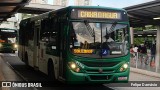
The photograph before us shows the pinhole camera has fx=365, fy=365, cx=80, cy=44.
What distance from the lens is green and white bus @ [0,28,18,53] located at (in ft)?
129

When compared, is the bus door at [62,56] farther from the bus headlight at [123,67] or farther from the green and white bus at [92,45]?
the bus headlight at [123,67]

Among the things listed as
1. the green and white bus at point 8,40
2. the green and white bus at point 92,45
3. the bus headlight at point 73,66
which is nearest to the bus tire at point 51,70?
the green and white bus at point 92,45

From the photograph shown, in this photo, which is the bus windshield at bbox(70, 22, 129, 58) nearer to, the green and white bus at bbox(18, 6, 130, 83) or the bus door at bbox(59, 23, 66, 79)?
the green and white bus at bbox(18, 6, 130, 83)

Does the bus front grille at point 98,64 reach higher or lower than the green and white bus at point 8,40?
higher

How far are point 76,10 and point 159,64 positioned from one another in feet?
31.7

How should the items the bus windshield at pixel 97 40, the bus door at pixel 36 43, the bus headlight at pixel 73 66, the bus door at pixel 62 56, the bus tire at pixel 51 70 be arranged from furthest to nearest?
the bus door at pixel 36 43, the bus tire at pixel 51 70, the bus door at pixel 62 56, the bus windshield at pixel 97 40, the bus headlight at pixel 73 66

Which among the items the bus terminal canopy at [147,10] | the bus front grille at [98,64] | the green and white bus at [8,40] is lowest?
the green and white bus at [8,40]

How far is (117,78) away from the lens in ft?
37.8

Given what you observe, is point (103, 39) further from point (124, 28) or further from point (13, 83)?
point (13, 83)

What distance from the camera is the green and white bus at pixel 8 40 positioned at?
129 ft

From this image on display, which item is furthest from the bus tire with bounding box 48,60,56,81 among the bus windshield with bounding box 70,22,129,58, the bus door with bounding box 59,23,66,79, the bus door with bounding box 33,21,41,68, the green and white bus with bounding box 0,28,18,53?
the green and white bus with bounding box 0,28,18,53

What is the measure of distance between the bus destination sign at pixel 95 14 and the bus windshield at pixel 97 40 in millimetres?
246

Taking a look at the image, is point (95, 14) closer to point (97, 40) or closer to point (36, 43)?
point (97, 40)

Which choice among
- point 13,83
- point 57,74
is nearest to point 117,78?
point 57,74
